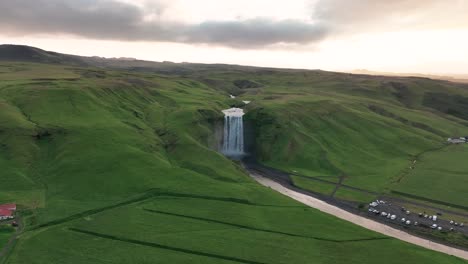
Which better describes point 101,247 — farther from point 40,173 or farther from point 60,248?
point 40,173

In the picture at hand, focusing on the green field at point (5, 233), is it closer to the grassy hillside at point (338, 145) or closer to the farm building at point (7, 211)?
the farm building at point (7, 211)

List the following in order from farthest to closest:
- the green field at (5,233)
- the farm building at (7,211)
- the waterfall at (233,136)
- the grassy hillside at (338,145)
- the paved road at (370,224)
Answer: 1. the waterfall at (233,136)
2. the grassy hillside at (338,145)
3. the paved road at (370,224)
4. the farm building at (7,211)
5. the green field at (5,233)

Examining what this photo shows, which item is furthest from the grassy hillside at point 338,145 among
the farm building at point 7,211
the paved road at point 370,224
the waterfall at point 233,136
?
the farm building at point 7,211

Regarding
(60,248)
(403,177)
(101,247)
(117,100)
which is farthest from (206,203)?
(117,100)

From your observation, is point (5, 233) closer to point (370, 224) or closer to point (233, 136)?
point (370, 224)

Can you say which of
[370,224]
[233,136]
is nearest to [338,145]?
[233,136]

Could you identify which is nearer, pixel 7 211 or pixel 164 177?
pixel 7 211
